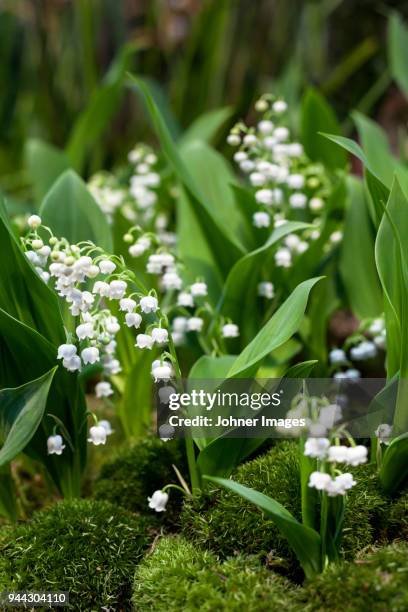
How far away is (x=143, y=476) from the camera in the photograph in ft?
4.51

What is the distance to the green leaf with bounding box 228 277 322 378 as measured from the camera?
1.05 meters

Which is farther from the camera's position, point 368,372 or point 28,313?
point 368,372

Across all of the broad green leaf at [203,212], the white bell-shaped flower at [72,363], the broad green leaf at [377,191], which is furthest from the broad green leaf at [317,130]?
the white bell-shaped flower at [72,363]

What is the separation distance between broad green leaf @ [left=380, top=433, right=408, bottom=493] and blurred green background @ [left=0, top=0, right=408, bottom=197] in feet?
5.91

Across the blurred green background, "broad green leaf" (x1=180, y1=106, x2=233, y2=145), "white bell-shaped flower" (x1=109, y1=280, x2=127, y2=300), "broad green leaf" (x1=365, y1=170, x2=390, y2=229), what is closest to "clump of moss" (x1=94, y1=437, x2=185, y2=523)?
"white bell-shaped flower" (x1=109, y1=280, x2=127, y2=300)

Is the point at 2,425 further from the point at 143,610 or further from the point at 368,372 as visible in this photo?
the point at 368,372

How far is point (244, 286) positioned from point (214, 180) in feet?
1.64

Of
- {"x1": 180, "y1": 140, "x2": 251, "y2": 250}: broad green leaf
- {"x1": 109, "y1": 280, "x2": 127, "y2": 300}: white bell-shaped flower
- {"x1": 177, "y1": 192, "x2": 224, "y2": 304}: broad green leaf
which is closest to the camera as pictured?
{"x1": 109, "y1": 280, "x2": 127, "y2": 300}: white bell-shaped flower

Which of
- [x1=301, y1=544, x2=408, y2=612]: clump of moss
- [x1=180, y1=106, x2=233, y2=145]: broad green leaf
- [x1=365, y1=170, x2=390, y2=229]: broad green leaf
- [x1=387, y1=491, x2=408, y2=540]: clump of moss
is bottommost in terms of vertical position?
[x1=387, y1=491, x2=408, y2=540]: clump of moss

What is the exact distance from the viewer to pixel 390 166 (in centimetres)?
175

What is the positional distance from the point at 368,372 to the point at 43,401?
3.79ft

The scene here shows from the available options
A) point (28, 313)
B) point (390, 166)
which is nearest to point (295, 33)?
point (390, 166)

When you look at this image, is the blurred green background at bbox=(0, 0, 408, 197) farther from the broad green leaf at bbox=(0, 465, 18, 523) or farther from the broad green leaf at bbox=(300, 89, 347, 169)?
the broad green leaf at bbox=(0, 465, 18, 523)

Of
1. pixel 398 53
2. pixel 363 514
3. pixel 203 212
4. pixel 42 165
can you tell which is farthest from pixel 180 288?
pixel 398 53
